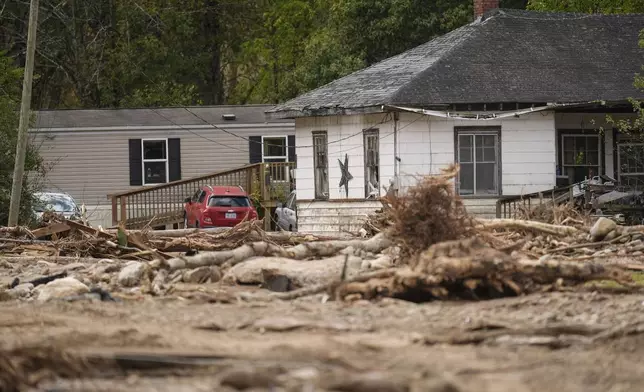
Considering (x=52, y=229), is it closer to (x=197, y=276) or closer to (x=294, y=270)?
(x=197, y=276)

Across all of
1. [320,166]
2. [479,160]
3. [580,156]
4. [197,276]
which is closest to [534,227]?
[197,276]

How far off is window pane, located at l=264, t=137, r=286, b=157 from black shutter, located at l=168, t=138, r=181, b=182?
3.00 meters

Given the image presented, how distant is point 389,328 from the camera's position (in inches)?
528

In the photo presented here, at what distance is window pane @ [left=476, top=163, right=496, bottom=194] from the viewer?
32.7 m

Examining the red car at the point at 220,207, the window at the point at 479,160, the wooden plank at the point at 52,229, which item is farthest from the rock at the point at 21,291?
the red car at the point at 220,207

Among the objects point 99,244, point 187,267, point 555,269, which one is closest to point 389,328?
point 555,269

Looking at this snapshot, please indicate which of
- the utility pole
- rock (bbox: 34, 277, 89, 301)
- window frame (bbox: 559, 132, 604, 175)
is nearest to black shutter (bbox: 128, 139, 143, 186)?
the utility pole

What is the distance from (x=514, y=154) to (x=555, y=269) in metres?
16.5

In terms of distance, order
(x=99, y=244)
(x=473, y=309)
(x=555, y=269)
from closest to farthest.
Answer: (x=473, y=309), (x=555, y=269), (x=99, y=244)

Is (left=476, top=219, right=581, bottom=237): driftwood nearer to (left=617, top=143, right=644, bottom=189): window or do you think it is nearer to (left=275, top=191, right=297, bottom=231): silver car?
(left=617, top=143, right=644, bottom=189): window

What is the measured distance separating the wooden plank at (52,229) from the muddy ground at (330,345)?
10.4m

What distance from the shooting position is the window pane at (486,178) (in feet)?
107

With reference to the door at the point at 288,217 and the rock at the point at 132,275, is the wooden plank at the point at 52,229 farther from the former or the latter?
the door at the point at 288,217

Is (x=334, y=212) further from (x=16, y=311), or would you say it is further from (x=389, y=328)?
(x=389, y=328)
